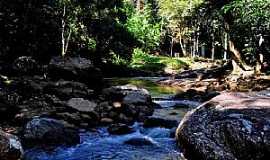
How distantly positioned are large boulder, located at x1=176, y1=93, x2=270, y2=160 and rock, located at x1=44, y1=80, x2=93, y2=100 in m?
13.7

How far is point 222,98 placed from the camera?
444 inches

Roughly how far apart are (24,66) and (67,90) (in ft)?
25.8

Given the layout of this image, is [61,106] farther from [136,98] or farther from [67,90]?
[67,90]

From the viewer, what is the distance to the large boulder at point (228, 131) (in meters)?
9.43

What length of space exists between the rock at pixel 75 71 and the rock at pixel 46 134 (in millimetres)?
12978

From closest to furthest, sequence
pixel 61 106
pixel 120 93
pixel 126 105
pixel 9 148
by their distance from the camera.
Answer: pixel 9 148
pixel 61 106
pixel 126 105
pixel 120 93

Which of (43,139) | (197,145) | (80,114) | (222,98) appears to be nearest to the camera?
(197,145)

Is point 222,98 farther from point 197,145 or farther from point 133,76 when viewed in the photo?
point 133,76

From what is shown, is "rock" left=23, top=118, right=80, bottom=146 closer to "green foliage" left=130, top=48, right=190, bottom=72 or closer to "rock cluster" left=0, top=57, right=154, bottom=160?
"rock cluster" left=0, top=57, right=154, bottom=160

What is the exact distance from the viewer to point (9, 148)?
37.2 feet

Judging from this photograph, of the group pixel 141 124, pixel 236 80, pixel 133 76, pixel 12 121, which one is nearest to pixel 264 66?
pixel 236 80

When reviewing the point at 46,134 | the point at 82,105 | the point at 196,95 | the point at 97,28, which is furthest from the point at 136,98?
the point at 97,28

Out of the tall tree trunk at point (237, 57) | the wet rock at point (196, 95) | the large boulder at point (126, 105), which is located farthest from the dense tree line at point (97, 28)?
the large boulder at point (126, 105)

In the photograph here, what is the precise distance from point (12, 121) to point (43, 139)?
351 centimetres
